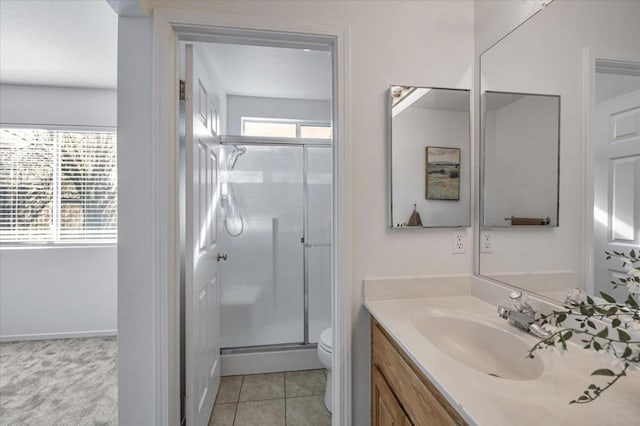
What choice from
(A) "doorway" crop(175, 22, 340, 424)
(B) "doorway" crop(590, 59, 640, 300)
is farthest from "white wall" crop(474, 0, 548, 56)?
(A) "doorway" crop(175, 22, 340, 424)

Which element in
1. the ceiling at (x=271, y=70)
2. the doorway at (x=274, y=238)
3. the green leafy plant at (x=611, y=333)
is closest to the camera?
the green leafy plant at (x=611, y=333)

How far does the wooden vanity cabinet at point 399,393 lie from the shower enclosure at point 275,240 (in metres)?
1.26

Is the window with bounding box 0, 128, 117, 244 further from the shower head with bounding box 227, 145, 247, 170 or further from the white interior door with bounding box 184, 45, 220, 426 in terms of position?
the white interior door with bounding box 184, 45, 220, 426

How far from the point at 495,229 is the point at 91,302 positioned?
3.57 metres

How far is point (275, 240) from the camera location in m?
2.39

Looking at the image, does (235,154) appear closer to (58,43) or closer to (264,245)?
(264,245)

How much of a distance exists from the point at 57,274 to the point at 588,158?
4008 millimetres

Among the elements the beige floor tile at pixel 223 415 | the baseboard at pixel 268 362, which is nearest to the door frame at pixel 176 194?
the beige floor tile at pixel 223 415

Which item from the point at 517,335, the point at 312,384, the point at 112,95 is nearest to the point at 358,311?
the point at 517,335

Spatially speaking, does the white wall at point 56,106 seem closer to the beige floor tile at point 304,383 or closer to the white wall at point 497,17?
the beige floor tile at point 304,383

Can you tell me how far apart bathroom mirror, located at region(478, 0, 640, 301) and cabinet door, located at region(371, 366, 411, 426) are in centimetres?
65

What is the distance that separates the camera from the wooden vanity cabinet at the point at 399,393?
676 mm

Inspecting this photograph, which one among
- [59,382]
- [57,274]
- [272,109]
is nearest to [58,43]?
[272,109]

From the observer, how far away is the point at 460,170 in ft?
4.22
